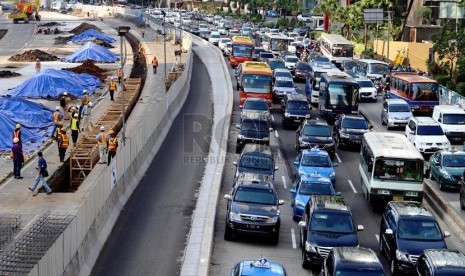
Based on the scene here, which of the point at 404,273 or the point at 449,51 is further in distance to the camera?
the point at 449,51

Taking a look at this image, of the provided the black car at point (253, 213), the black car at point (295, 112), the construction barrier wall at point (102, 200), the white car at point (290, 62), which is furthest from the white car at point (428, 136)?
the white car at point (290, 62)

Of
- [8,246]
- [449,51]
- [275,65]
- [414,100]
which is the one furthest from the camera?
[275,65]

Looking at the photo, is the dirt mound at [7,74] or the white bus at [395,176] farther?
the dirt mound at [7,74]

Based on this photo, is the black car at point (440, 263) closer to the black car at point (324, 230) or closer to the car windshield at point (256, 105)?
the black car at point (324, 230)

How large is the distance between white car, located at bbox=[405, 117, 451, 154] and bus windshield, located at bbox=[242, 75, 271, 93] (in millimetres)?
14361

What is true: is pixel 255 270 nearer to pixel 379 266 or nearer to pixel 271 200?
pixel 379 266

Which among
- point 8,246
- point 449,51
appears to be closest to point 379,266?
point 8,246

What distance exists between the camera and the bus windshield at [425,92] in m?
52.3

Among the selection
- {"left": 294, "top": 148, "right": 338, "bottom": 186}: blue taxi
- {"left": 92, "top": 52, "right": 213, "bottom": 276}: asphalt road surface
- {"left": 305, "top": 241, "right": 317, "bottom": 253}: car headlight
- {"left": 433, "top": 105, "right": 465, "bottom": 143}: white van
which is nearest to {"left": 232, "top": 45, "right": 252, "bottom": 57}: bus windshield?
{"left": 92, "top": 52, "right": 213, "bottom": 276}: asphalt road surface

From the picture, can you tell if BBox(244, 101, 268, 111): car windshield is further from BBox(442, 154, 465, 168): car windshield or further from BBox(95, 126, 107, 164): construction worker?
BBox(442, 154, 465, 168): car windshield

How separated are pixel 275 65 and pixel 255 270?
52.5m

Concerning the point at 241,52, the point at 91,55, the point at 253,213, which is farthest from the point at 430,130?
the point at 91,55

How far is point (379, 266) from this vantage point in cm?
2141

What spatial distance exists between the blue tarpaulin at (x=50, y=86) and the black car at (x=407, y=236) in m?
38.6
